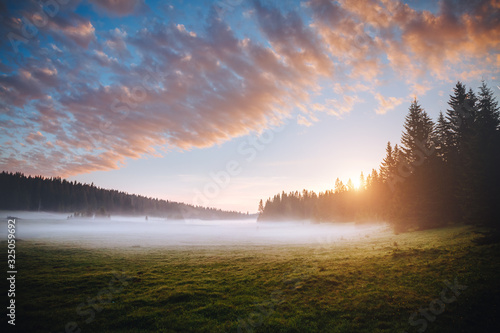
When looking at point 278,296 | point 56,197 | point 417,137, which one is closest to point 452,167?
point 417,137

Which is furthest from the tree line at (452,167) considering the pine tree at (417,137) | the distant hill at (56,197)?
the distant hill at (56,197)

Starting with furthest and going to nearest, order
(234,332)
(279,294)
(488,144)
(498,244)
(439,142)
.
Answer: (439,142)
(488,144)
(498,244)
(279,294)
(234,332)

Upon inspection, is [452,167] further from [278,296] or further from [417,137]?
[278,296]

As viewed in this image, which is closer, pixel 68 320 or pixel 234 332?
pixel 234 332

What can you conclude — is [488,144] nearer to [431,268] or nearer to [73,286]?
[431,268]

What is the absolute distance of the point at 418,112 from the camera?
1476 inches

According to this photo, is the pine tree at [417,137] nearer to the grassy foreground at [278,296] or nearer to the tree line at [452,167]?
the tree line at [452,167]

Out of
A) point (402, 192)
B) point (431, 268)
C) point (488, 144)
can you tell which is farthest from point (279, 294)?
point (402, 192)

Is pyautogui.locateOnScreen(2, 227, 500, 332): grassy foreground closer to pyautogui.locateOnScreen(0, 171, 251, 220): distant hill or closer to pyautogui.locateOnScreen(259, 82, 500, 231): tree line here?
pyautogui.locateOnScreen(259, 82, 500, 231): tree line

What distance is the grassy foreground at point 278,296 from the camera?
966cm

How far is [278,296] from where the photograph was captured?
12.8m

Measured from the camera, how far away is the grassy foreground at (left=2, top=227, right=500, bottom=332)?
966 cm

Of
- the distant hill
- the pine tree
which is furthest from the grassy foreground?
the distant hill

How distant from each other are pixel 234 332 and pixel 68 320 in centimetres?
784
